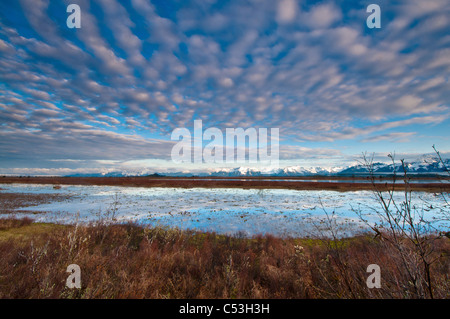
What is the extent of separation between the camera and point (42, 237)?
884 cm

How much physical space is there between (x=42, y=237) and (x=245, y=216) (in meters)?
12.4

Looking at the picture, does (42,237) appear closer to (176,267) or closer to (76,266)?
(76,266)

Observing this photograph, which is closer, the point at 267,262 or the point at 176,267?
the point at 176,267

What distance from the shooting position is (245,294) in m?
5.09
